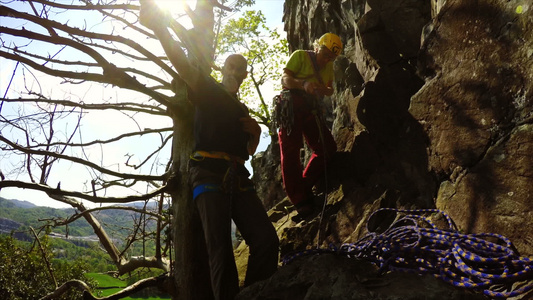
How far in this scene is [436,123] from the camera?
347cm

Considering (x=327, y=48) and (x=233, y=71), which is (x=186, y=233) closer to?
(x=233, y=71)

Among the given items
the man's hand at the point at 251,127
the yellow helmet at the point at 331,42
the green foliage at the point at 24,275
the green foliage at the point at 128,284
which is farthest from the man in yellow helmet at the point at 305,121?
the green foliage at the point at 24,275

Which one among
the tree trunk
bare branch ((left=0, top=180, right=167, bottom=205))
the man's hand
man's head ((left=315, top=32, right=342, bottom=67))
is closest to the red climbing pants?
man's head ((left=315, top=32, right=342, bottom=67))

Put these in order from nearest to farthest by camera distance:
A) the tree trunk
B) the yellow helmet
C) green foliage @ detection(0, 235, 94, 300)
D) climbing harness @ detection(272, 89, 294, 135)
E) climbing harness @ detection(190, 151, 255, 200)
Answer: climbing harness @ detection(190, 151, 255, 200), the tree trunk, climbing harness @ detection(272, 89, 294, 135), the yellow helmet, green foliage @ detection(0, 235, 94, 300)

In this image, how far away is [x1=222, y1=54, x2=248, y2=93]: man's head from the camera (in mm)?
3213

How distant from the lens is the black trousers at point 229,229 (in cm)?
256

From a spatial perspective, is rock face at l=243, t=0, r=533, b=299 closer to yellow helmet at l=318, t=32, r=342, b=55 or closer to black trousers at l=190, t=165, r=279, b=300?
black trousers at l=190, t=165, r=279, b=300

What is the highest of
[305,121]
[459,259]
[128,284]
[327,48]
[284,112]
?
[327,48]

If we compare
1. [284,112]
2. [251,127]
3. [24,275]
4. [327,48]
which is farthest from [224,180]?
[24,275]

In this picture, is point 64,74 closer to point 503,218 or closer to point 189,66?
point 189,66

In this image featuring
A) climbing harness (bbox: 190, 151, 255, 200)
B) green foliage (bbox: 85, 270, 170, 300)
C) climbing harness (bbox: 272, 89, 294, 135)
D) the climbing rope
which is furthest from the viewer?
green foliage (bbox: 85, 270, 170, 300)

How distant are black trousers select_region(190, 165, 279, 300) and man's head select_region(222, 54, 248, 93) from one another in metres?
0.89

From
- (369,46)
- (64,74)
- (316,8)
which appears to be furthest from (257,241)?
(316,8)

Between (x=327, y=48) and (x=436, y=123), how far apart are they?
1854 mm
